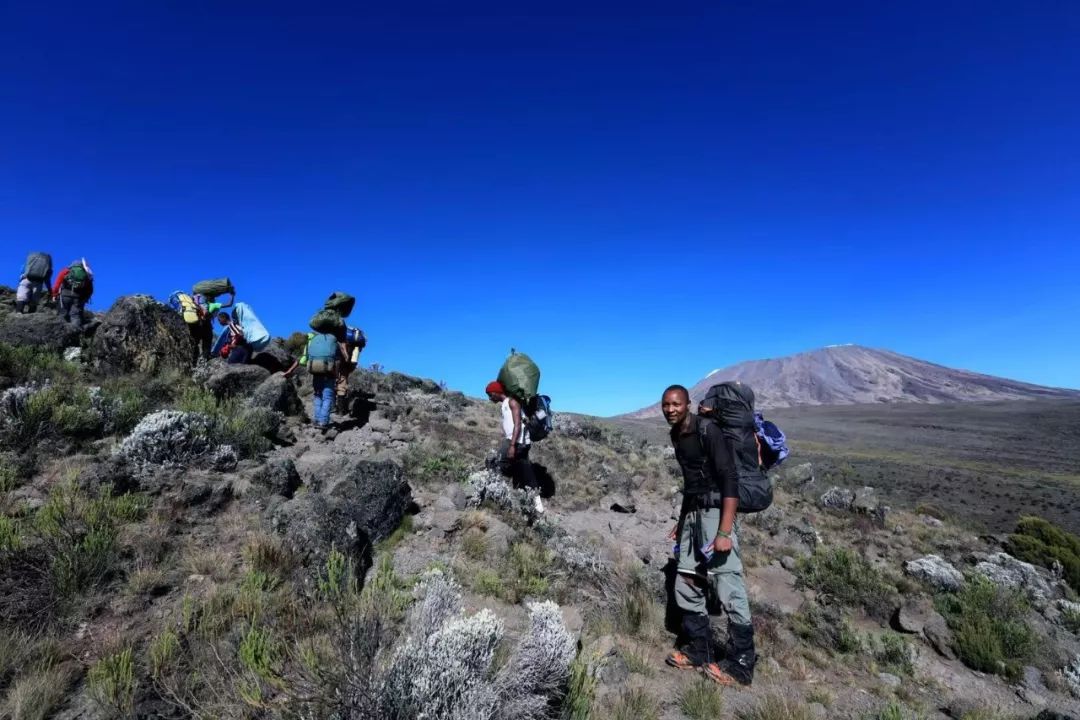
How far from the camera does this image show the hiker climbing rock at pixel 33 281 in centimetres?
1129

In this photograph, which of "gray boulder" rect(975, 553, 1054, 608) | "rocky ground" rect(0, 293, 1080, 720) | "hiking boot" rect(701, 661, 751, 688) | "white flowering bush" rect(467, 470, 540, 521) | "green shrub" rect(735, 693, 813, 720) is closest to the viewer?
"rocky ground" rect(0, 293, 1080, 720)

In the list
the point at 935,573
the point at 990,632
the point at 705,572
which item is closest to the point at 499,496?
the point at 705,572

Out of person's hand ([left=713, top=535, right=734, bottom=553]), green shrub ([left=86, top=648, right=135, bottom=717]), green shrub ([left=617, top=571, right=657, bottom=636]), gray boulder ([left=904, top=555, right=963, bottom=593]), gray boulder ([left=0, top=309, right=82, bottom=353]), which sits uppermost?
gray boulder ([left=0, top=309, right=82, bottom=353])

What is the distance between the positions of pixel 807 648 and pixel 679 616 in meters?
1.58

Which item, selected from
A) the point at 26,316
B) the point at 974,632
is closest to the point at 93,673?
the point at 974,632

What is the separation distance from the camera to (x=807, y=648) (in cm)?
505

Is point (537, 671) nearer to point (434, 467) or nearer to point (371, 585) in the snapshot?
point (371, 585)

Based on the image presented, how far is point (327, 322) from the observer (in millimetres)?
8102

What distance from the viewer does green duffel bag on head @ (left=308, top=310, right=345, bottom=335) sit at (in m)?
8.04

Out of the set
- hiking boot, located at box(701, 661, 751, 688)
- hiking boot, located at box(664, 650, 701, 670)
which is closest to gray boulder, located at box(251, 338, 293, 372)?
hiking boot, located at box(664, 650, 701, 670)

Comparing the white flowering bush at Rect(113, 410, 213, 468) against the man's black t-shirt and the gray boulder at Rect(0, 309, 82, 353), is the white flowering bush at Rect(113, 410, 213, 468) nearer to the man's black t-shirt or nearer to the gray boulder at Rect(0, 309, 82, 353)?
the gray boulder at Rect(0, 309, 82, 353)

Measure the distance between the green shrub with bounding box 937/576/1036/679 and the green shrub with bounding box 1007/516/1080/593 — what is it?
5.73 meters

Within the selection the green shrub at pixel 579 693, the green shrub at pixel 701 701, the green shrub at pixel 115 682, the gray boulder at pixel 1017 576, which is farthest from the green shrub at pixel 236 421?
the gray boulder at pixel 1017 576

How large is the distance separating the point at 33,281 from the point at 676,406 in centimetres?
1557
